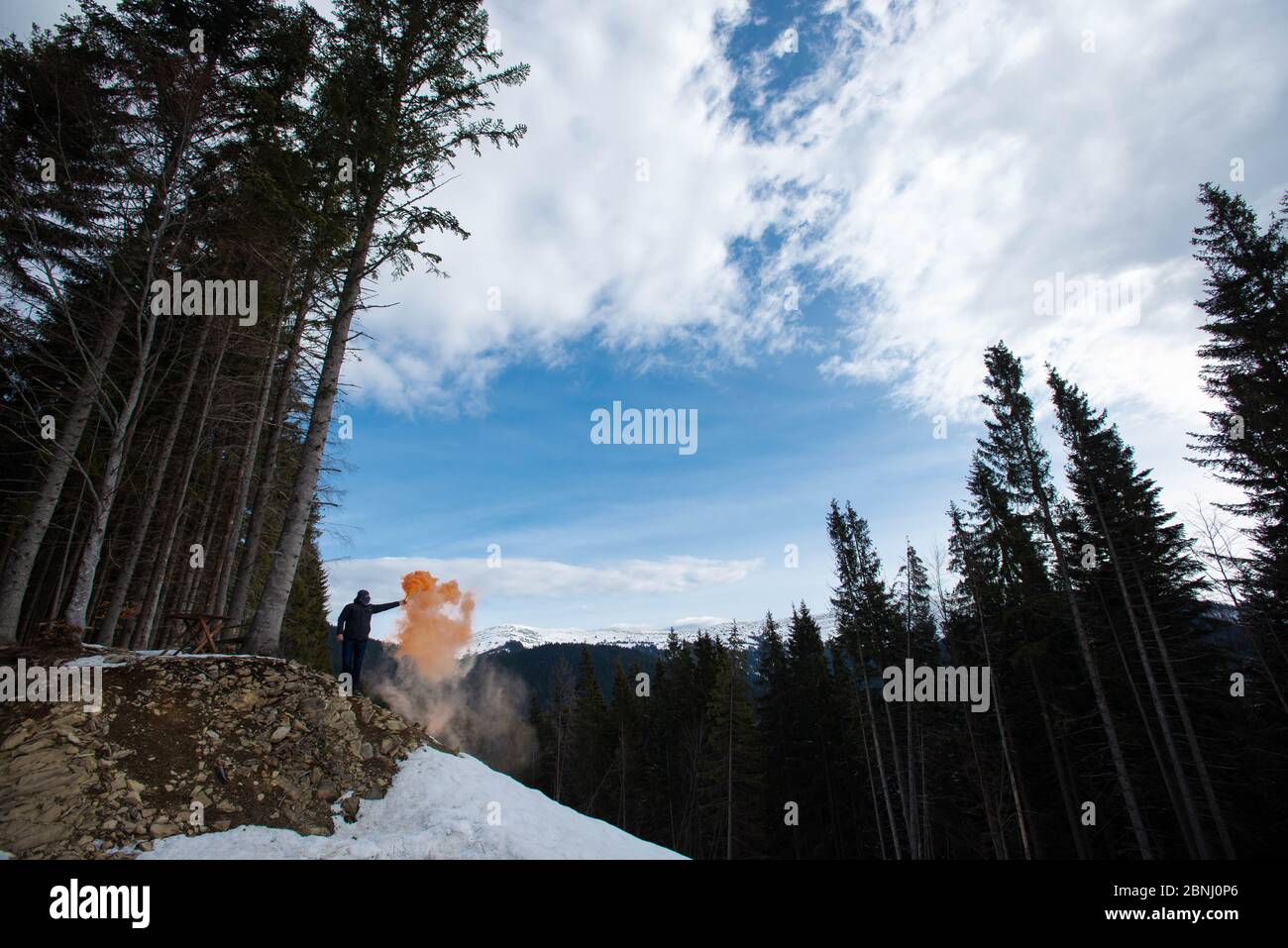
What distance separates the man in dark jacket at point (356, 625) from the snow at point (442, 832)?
3.26 metres

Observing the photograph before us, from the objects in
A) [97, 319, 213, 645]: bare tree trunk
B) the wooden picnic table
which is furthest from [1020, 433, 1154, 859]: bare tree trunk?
[97, 319, 213, 645]: bare tree trunk

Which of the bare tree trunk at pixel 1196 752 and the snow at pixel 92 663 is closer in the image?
the snow at pixel 92 663

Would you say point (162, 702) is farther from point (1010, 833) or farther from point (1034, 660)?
point (1010, 833)

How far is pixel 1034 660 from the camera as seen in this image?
2114cm

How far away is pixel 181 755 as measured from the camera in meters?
6.27

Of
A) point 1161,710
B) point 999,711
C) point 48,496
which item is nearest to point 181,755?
point 48,496

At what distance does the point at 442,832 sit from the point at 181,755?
3483mm

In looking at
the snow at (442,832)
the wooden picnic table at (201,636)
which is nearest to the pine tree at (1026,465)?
the snow at (442,832)

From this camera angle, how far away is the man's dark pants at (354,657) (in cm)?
1001

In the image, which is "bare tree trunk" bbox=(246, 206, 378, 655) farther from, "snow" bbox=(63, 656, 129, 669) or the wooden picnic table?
"snow" bbox=(63, 656, 129, 669)

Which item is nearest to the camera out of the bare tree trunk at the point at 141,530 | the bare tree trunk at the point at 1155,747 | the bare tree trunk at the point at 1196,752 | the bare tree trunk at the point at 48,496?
the bare tree trunk at the point at 48,496

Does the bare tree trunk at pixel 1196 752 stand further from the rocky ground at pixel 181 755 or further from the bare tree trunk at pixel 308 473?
the bare tree trunk at pixel 308 473
